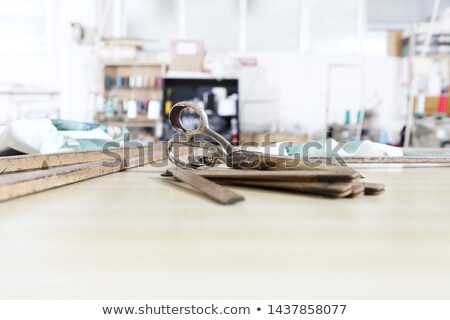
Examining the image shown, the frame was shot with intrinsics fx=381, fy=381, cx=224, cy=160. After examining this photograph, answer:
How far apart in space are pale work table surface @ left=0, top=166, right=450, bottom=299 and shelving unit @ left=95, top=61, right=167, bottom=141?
3.26m

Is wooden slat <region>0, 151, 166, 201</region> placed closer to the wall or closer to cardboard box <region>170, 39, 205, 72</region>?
cardboard box <region>170, 39, 205, 72</region>

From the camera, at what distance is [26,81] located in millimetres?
3375

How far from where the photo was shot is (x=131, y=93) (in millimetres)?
3748

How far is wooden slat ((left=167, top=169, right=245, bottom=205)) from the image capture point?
425 mm

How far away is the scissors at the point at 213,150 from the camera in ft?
1.93

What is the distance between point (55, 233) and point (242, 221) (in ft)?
0.53

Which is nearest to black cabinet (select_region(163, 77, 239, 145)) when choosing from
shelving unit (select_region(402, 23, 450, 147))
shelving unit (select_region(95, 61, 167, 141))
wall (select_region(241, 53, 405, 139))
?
shelving unit (select_region(95, 61, 167, 141))

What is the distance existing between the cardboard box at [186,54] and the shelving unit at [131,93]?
0.43ft

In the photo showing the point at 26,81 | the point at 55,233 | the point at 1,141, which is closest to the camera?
the point at 55,233

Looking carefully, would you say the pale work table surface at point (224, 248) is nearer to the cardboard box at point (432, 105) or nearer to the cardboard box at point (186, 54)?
the cardboard box at point (186, 54)

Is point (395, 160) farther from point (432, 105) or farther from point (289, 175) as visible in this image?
point (432, 105)

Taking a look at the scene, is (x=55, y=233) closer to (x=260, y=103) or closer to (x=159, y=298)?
(x=159, y=298)

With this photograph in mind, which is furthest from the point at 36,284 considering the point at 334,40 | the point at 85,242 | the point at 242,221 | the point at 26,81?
the point at 334,40

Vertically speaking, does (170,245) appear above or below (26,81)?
below
